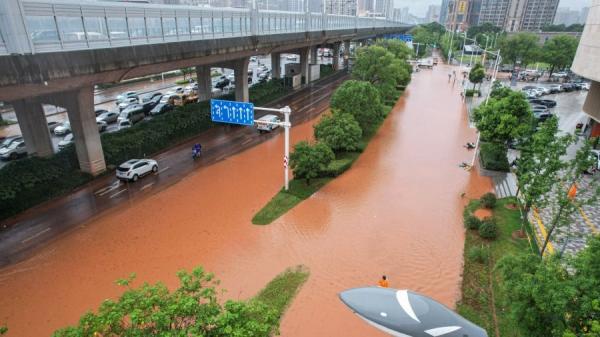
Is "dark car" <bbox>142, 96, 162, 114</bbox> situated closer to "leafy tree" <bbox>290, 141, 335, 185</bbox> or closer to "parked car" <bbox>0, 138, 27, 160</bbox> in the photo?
"parked car" <bbox>0, 138, 27, 160</bbox>

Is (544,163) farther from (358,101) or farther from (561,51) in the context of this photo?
(561,51)

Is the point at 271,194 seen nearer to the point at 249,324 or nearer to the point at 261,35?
the point at 249,324

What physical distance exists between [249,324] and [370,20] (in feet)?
275

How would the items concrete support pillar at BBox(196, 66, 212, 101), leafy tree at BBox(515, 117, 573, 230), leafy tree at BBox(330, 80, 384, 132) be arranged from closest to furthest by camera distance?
leafy tree at BBox(515, 117, 573, 230)
leafy tree at BBox(330, 80, 384, 132)
concrete support pillar at BBox(196, 66, 212, 101)

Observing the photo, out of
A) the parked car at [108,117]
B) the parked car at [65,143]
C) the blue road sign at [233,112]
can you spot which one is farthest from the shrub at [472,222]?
the parked car at [108,117]

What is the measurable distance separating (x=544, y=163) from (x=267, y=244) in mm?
13277

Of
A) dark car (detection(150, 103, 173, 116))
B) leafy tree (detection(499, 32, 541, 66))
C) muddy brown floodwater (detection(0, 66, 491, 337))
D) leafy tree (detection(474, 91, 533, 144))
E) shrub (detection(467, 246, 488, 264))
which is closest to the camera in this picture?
muddy brown floodwater (detection(0, 66, 491, 337))

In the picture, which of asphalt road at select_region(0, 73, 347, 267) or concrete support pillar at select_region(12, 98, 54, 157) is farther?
concrete support pillar at select_region(12, 98, 54, 157)

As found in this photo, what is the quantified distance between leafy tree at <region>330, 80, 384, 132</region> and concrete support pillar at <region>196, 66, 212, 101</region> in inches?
695

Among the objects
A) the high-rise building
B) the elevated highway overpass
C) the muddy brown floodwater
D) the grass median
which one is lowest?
the muddy brown floodwater

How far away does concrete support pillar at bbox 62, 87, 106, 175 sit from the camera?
75.4 feet

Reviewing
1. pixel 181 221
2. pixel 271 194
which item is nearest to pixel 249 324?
pixel 181 221

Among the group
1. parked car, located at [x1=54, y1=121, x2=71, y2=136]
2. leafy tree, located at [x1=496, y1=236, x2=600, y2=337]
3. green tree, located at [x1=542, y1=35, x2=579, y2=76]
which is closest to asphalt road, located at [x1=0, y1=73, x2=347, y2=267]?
parked car, located at [x1=54, y1=121, x2=71, y2=136]

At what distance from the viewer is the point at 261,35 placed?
113 ft
